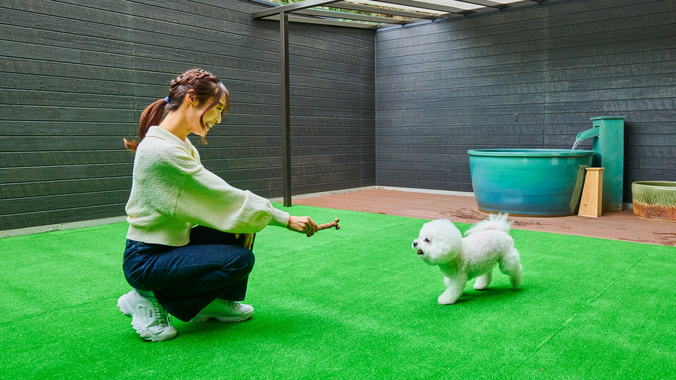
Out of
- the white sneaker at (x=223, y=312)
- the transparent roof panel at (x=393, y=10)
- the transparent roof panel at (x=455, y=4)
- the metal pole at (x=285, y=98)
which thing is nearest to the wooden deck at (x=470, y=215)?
the metal pole at (x=285, y=98)

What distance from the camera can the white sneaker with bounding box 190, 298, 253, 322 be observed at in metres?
2.23

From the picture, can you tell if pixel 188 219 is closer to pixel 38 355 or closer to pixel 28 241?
pixel 38 355

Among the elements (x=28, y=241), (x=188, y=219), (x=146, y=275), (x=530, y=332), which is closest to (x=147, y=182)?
(x=188, y=219)

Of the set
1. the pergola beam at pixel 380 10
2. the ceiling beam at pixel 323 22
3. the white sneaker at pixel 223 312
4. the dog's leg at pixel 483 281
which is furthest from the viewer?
the ceiling beam at pixel 323 22

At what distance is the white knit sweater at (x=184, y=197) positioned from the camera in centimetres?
189

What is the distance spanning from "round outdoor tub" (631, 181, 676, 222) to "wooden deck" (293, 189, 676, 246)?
11cm

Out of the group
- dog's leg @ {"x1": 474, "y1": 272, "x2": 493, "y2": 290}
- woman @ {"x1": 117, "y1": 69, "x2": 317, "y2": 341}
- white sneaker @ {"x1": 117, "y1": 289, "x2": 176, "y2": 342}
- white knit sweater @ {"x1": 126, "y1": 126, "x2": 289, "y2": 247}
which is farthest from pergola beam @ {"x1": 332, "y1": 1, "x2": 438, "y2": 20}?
white sneaker @ {"x1": 117, "y1": 289, "x2": 176, "y2": 342}

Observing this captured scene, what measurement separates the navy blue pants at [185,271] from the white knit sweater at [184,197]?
0.40 ft

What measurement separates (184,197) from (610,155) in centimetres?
502

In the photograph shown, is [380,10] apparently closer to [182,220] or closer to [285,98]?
[285,98]

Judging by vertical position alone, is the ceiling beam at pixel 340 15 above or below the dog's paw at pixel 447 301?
above

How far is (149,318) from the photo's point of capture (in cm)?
204

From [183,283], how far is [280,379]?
1.92 feet

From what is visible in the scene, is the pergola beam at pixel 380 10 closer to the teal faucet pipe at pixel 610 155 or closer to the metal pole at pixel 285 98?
the metal pole at pixel 285 98
